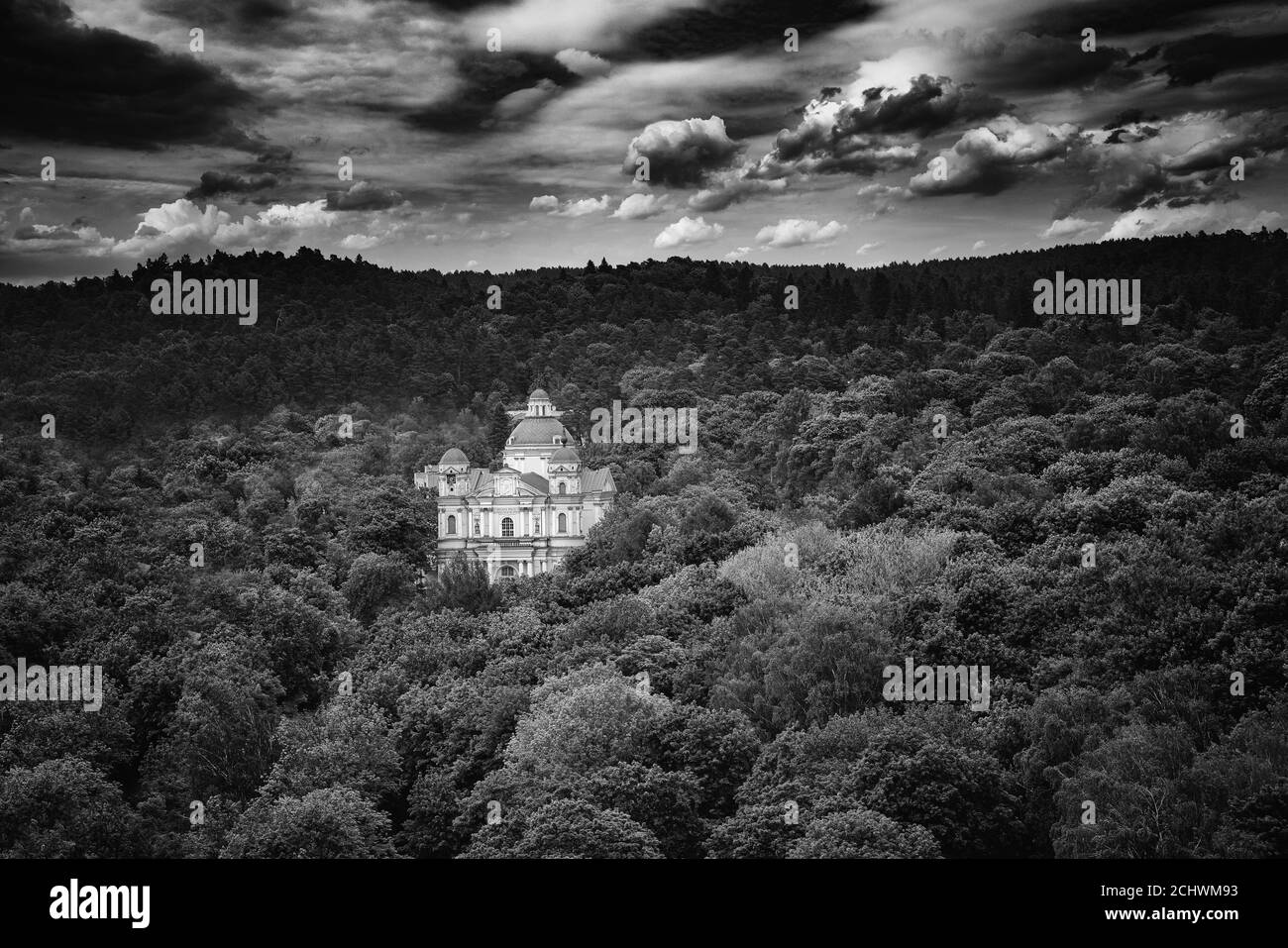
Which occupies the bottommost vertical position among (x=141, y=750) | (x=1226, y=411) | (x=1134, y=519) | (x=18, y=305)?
(x=141, y=750)

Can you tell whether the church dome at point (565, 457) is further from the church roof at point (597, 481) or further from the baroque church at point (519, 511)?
the church roof at point (597, 481)

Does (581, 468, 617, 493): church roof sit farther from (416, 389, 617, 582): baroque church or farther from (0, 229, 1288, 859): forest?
(0, 229, 1288, 859): forest

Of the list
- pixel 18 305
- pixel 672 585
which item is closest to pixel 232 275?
pixel 18 305

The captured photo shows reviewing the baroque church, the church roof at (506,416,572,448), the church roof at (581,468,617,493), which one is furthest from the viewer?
the church roof at (506,416,572,448)

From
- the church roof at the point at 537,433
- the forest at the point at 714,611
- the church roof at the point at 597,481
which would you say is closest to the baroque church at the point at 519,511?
the church roof at the point at 597,481


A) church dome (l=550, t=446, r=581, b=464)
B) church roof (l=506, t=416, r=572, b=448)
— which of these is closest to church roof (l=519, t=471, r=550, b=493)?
church dome (l=550, t=446, r=581, b=464)
